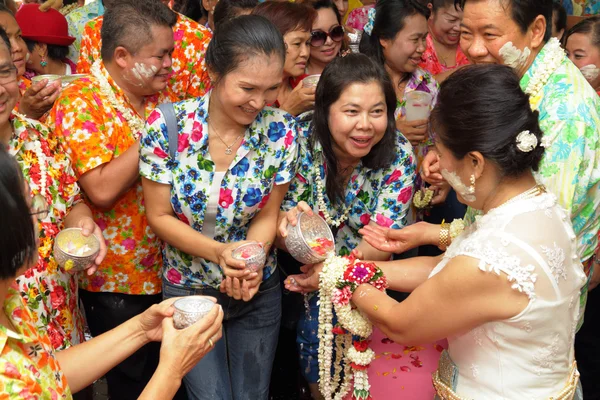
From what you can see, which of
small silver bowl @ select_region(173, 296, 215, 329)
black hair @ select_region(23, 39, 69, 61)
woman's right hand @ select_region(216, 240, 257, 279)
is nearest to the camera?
small silver bowl @ select_region(173, 296, 215, 329)

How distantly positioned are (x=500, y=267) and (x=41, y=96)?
192 centimetres

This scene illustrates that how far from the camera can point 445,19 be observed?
4.04 metres

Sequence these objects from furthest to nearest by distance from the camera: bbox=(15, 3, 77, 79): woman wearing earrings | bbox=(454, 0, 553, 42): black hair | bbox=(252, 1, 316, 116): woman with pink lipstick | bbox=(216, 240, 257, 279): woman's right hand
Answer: bbox=(15, 3, 77, 79): woman wearing earrings, bbox=(252, 1, 316, 116): woman with pink lipstick, bbox=(454, 0, 553, 42): black hair, bbox=(216, 240, 257, 279): woman's right hand

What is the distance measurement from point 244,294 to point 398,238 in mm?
658

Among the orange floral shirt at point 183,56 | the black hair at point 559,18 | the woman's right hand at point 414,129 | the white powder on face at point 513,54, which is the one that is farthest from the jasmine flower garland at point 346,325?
the black hair at point 559,18

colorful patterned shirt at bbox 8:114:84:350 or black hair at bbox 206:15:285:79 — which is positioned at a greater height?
black hair at bbox 206:15:285:79

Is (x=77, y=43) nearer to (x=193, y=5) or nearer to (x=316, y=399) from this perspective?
(x=193, y=5)

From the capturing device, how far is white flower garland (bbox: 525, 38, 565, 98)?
86.9 inches

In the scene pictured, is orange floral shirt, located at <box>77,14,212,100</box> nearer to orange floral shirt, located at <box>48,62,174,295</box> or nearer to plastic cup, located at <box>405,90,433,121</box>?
orange floral shirt, located at <box>48,62,174,295</box>

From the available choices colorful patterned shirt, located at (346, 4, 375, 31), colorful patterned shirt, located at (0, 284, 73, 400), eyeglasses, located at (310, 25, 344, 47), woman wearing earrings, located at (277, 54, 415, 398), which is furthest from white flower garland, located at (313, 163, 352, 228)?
colorful patterned shirt, located at (346, 4, 375, 31)

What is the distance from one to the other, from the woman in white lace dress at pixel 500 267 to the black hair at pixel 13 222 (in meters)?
1.05

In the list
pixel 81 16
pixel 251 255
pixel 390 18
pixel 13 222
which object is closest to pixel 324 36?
pixel 390 18

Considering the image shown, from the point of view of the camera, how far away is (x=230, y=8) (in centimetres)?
336

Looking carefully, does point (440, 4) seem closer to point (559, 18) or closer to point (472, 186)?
point (559, 18)
